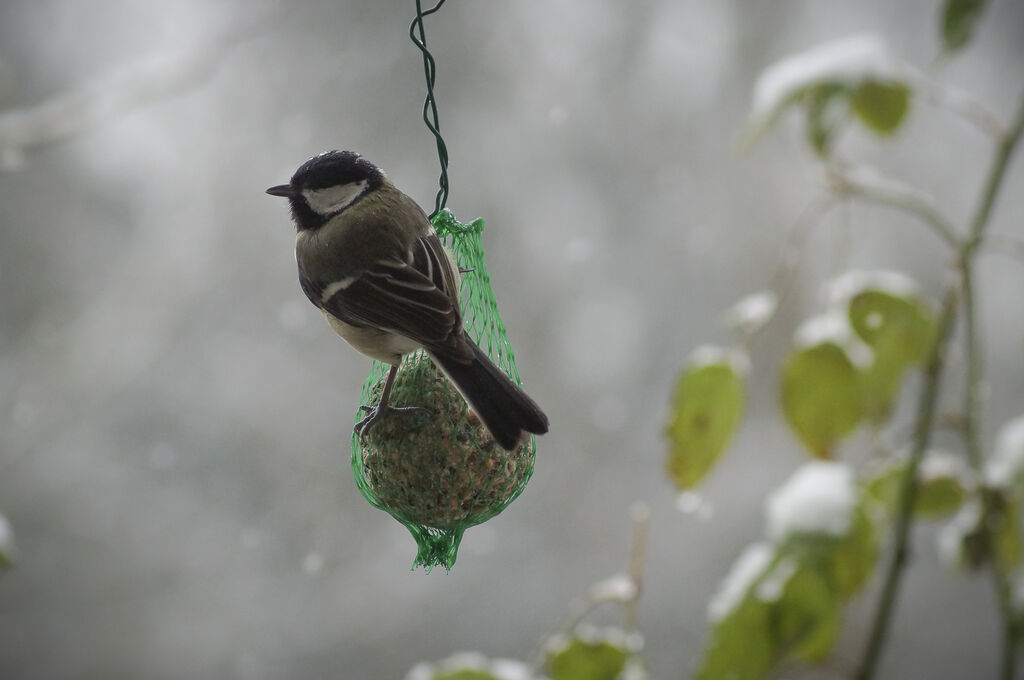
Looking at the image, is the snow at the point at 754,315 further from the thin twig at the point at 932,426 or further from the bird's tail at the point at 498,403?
the bird's tail at the point at 498,403

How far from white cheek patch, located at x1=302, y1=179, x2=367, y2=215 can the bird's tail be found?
0.31 meters

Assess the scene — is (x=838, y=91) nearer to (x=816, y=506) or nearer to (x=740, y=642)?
(x=816, y=506)

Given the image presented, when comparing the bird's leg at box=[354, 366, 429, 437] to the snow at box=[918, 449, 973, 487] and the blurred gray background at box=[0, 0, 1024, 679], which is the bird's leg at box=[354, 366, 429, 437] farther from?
the blurred gray background at box=[0, 0, 1024, 679]

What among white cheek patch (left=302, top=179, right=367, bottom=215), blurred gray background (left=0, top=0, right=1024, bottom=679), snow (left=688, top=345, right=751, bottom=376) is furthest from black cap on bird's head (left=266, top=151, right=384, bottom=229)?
blurred gray background (left=0, top=0, right=1024, bottom=679)

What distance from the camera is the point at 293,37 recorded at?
284 cm

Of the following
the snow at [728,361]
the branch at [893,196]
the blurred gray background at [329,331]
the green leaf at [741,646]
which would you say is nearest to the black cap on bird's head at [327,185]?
the snow at [728,361]

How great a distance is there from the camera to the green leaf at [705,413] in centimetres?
109

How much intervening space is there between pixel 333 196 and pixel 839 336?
0.65 metres

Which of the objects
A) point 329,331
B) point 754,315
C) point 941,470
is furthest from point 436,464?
point 329,331

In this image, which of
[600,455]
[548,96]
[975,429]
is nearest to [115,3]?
[548,96]

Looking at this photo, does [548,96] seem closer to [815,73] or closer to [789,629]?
[815,73]

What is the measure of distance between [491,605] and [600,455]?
2.00 ft

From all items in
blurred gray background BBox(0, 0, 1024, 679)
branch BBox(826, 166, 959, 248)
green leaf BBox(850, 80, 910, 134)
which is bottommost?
branch BBox(826, 166, 959, 248)

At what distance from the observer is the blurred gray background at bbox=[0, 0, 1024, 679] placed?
2768 millimetres
